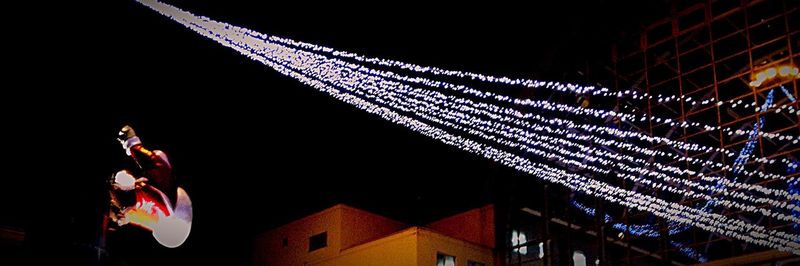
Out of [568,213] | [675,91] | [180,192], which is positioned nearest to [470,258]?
[568,213]

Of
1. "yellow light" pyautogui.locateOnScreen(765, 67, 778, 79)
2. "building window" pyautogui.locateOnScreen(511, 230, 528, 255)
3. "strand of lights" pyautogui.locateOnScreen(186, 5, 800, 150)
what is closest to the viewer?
"strand of lights" pyautogui.locateOnScreen(186, 5, 800, 150)

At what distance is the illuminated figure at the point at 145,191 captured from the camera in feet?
21.7

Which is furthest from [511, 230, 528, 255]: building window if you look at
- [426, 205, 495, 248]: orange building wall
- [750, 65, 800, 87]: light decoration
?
[750, 65, 800, 87]: light decoration

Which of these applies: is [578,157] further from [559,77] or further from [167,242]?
[167,242]

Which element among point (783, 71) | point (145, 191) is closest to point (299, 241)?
point (783, 71)

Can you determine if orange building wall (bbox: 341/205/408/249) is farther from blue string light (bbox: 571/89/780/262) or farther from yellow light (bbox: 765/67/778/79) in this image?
yellow light (bbox: 765/67/778/79)

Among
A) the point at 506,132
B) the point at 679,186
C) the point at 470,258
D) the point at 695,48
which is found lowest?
the point at 470,258

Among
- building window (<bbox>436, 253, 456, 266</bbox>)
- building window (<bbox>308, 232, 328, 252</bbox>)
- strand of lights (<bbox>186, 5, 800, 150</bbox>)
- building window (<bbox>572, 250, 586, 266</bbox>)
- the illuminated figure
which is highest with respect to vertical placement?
strand of lights (<bbox>186, 5, 800, 150</bbox>)

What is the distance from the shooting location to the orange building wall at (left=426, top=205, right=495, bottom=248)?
23547mm

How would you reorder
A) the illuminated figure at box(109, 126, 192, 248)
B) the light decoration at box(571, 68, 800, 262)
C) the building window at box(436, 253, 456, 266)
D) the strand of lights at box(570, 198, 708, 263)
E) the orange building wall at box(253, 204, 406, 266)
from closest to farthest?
the illuminated figure at box(109, 126, 192, 248), the light decoration at box(571, 68, 800, 262), the strand of lights at box(570, 198, 708, 263), the building window at box(436, 253, 456, 266), the orange building wall at box(253, 204, 406, 266)

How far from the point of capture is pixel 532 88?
21922 mm

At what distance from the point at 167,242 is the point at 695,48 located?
14.6 meters

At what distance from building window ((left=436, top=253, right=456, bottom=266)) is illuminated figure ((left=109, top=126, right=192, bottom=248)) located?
14.7 meters

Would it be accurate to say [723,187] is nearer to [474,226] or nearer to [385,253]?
[474,226]
